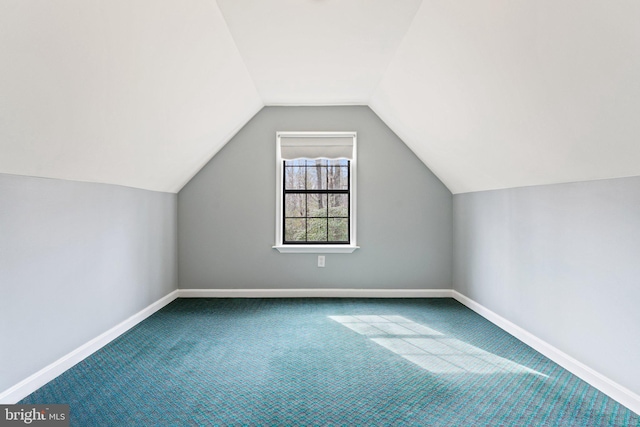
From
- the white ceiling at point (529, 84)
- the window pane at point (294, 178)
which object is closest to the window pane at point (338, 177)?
the window pane at point (294, 178)

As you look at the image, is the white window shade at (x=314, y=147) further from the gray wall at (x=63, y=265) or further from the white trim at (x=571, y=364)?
the white trim at (x=571, y=364)

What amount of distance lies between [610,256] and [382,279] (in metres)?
2.56

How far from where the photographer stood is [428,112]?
3348 millimetres

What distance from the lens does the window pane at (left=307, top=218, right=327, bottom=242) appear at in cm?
474

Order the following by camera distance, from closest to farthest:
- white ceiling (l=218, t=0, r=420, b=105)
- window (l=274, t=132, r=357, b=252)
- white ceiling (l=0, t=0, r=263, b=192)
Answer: white ceiling (l=0, t=0, r=263, b=192) < white ceiling (l=218, t=0, r=420, b=105) < window (l=274, t=132, r=357, b=252)

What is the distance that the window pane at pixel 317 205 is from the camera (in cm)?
475

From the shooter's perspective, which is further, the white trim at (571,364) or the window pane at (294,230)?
the window pane at (294,230)

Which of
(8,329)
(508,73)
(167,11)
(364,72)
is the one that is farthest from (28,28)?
(364,72)

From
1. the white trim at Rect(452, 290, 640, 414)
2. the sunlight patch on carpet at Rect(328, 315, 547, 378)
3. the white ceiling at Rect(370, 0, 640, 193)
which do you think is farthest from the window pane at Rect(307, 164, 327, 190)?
the white trim at Rect(452, 290, 640, 414)

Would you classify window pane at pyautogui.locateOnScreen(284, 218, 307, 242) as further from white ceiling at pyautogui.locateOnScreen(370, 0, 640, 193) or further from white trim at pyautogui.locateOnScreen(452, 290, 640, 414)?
white trim at pyautogui.locateOnScreen(452, 290, 640, 414)

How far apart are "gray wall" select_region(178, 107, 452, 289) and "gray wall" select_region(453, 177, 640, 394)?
87 centimetres

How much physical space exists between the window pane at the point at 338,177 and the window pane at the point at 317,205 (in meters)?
0.18

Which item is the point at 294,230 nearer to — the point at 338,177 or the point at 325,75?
the point at 338,177

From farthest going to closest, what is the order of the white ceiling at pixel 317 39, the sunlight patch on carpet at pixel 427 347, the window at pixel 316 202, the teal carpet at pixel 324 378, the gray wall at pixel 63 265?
the window at pixel 316 202 < the sunlight patch on carpet at pixel 427 347 < the white ceiling at pixel 317 39 < the gray wall at pixel 63 265 < the teal carpet at pixel 324 378
